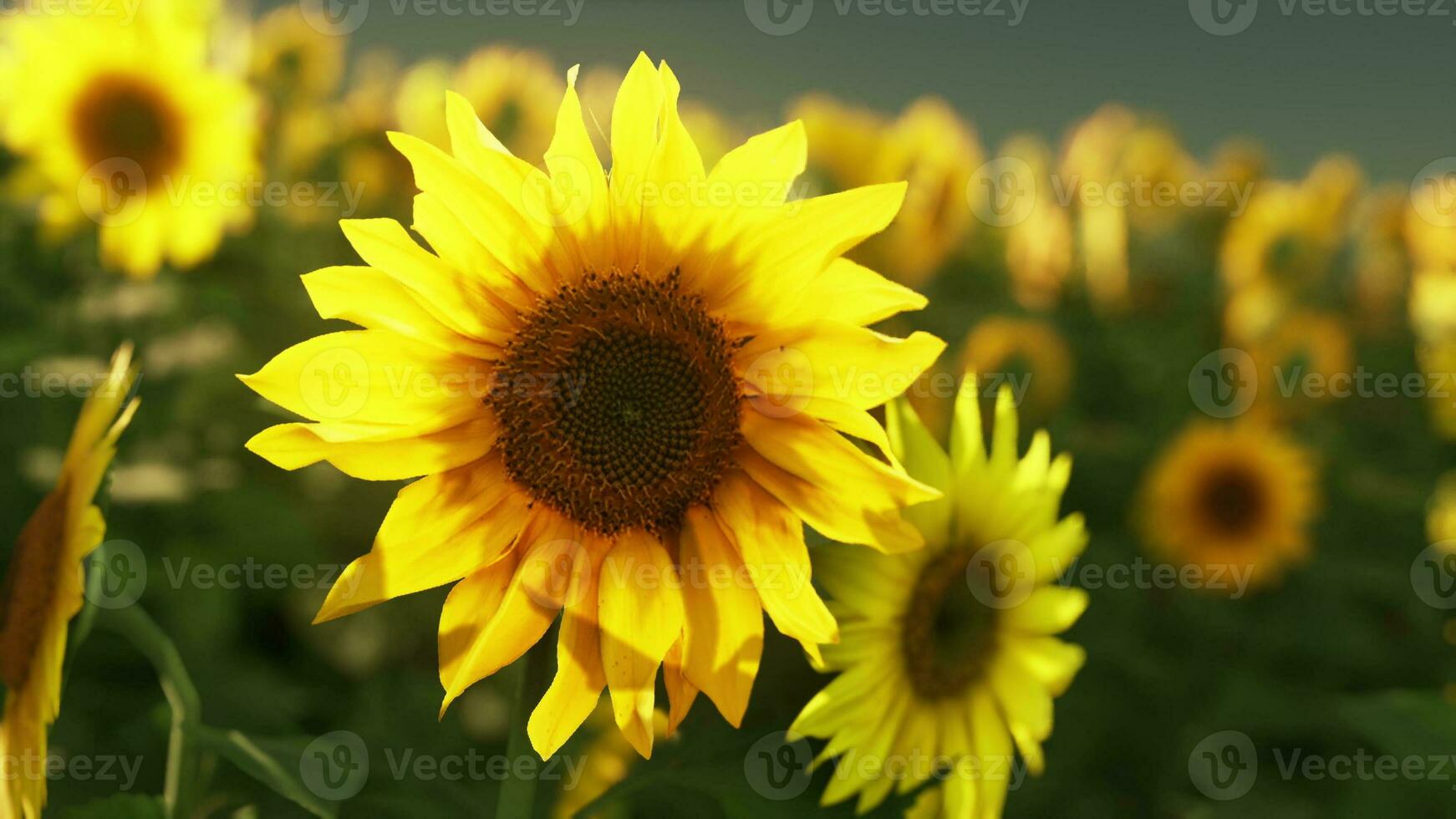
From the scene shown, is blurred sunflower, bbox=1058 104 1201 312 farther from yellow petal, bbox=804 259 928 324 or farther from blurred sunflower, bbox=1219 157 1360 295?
yellow petal, bbox=804 259 928 324

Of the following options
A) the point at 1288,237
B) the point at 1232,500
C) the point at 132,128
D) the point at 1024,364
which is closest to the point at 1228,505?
the point at 1232,500

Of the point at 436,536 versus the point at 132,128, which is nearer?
the point at 436,536

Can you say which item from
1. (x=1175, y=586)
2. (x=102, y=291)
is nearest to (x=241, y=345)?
(x=102, y=291)

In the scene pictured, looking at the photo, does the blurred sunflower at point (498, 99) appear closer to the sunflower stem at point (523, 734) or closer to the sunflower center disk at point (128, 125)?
the sunflower center disk at point (128, 125)

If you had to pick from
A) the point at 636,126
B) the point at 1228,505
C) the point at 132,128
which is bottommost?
the point at 1228,505

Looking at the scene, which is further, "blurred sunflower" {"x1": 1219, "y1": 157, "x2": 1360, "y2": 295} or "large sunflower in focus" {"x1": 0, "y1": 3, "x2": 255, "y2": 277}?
"blurred sunflower" {"x1": 1219, "y1": 157, "x2": 1360, "y2": 295}

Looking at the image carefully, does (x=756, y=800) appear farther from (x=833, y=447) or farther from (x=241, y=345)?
(x=241, y=345)

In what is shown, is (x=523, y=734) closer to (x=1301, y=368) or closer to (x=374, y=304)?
(x=374, y=304)

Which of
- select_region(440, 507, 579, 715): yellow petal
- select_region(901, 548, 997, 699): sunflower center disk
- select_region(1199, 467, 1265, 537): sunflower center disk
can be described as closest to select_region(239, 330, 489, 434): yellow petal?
select_region(440, 507, 579, 715): yellow petal
